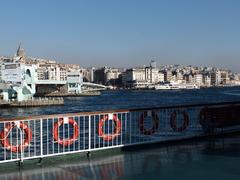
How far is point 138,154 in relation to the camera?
407 inches

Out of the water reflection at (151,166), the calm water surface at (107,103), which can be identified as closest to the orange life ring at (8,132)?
the water reflection at (151,166)

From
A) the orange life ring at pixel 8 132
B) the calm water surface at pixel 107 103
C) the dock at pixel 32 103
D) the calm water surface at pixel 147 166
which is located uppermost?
the orange life ring at pixel 8 132

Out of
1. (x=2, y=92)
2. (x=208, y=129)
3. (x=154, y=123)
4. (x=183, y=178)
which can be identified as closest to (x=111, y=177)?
(x=183, y=178)

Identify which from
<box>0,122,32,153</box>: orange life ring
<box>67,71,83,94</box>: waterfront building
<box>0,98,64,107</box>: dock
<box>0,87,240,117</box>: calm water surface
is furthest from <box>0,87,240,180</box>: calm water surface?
<box>67,71,83,94</box>: waterfront building

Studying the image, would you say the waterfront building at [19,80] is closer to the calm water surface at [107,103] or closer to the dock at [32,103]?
the dock at [32,103]

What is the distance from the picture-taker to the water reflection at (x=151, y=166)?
8070 millimetres

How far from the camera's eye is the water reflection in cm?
807

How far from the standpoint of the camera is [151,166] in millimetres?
8883

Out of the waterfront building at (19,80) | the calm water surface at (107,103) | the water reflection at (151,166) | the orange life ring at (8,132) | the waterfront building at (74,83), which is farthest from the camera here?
the waterfront building at (74,83)

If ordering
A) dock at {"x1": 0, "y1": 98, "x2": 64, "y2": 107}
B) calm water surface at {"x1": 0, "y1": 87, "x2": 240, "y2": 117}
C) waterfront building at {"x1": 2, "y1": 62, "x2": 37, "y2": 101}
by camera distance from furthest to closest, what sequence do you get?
waterfront building at {"x1": 2, "y1": 62, "x2": 37, "y2": 101}
dock at {"x1": 0, "y1": 98, "x2": 64, "y2": 107}
calm water surface at {"x1": 0, "y1": 87, "x2": 240, "y2": 117}

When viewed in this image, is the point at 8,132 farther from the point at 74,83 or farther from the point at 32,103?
the point at 74,83

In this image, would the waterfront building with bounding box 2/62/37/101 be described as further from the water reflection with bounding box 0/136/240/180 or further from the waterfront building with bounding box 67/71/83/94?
the water reflection with bounding box 0/136/240/180

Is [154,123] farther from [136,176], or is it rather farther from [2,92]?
[2,92]

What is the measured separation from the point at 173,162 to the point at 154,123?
9.74 ft
